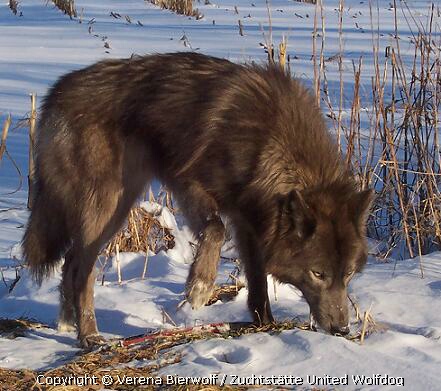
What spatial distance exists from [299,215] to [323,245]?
212mm

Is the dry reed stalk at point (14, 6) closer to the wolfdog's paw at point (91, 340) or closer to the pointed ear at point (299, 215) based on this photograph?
the wolfdog's paw at point (91, 340)

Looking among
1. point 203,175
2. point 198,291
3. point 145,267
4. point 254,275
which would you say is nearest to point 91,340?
point 198,291

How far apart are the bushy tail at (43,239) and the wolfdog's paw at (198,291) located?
99cm

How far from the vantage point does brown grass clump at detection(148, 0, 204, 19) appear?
63.6 feet

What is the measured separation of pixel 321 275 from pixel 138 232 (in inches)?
97.0

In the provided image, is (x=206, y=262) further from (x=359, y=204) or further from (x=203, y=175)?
(x=359, y=204)

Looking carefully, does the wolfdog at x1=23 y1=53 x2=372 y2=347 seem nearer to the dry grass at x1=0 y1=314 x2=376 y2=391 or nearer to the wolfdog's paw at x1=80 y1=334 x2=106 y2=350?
the wolfdog's paw at x1=80 y1=334 x2=106 y2=350

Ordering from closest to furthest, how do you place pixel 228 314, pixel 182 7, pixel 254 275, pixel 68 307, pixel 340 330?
pixel 340 330 < pixel 254 275 < pixel 228 314 < pixel 68 307 < pixel 182 7

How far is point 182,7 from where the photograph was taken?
19781 millimetres

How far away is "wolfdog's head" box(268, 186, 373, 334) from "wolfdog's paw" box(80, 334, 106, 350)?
1.15 metres

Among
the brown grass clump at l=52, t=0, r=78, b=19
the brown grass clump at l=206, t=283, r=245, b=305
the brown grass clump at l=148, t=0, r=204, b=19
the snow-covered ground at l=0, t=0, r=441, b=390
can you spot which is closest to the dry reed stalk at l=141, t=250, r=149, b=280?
the snow-covered ground at l=0, t=0, r=441, b=390

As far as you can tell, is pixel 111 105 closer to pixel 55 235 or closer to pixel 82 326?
pixel 55 235

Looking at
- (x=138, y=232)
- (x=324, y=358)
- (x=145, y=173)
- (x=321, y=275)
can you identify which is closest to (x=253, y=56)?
(x=138, y=232)

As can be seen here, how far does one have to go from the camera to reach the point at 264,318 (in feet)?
15.9
